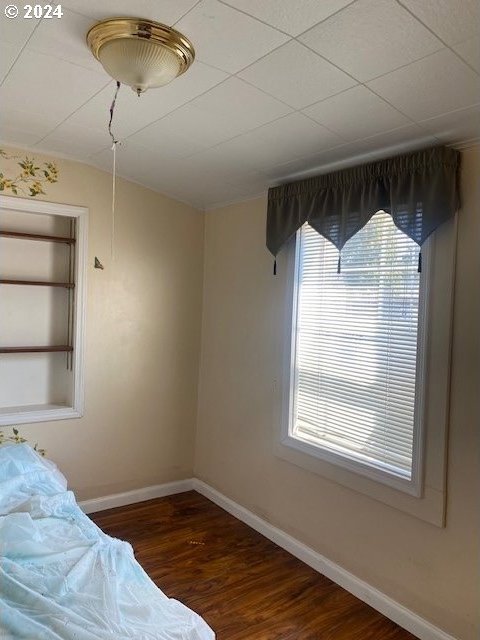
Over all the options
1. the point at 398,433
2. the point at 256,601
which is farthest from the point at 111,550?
the point at 398,433

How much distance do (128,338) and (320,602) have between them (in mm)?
2059

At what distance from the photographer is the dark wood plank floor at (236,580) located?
2.10 metres

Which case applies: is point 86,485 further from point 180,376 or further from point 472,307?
point 472,307

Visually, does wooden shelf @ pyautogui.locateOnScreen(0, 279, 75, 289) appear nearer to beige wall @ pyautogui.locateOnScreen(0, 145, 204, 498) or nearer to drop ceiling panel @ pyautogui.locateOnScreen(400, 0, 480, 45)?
beige wall @ pyautogui.locateOnScreen(0, 145, 204, 498)

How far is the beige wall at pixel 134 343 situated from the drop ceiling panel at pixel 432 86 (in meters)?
2.06

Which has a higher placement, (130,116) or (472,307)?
(130,116)

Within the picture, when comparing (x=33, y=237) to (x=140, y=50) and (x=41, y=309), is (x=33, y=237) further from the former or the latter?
(x=140, y=50)

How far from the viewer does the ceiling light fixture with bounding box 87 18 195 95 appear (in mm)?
1412

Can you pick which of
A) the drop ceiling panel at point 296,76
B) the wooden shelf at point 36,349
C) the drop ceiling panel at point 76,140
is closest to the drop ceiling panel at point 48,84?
the drop ceiling panel at point 76,140

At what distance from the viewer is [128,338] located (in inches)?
129

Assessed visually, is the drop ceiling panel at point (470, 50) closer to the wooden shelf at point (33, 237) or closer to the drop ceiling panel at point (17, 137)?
the drop ceiling panel at point (17, 137)

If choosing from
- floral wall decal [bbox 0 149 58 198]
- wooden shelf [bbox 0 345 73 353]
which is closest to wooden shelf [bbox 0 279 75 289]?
wooden shelf [bbox 0 345 73 353]

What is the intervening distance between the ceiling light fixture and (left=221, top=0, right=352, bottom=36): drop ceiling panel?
0.86ft

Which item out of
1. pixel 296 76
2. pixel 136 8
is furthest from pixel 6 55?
pixel 296 76
